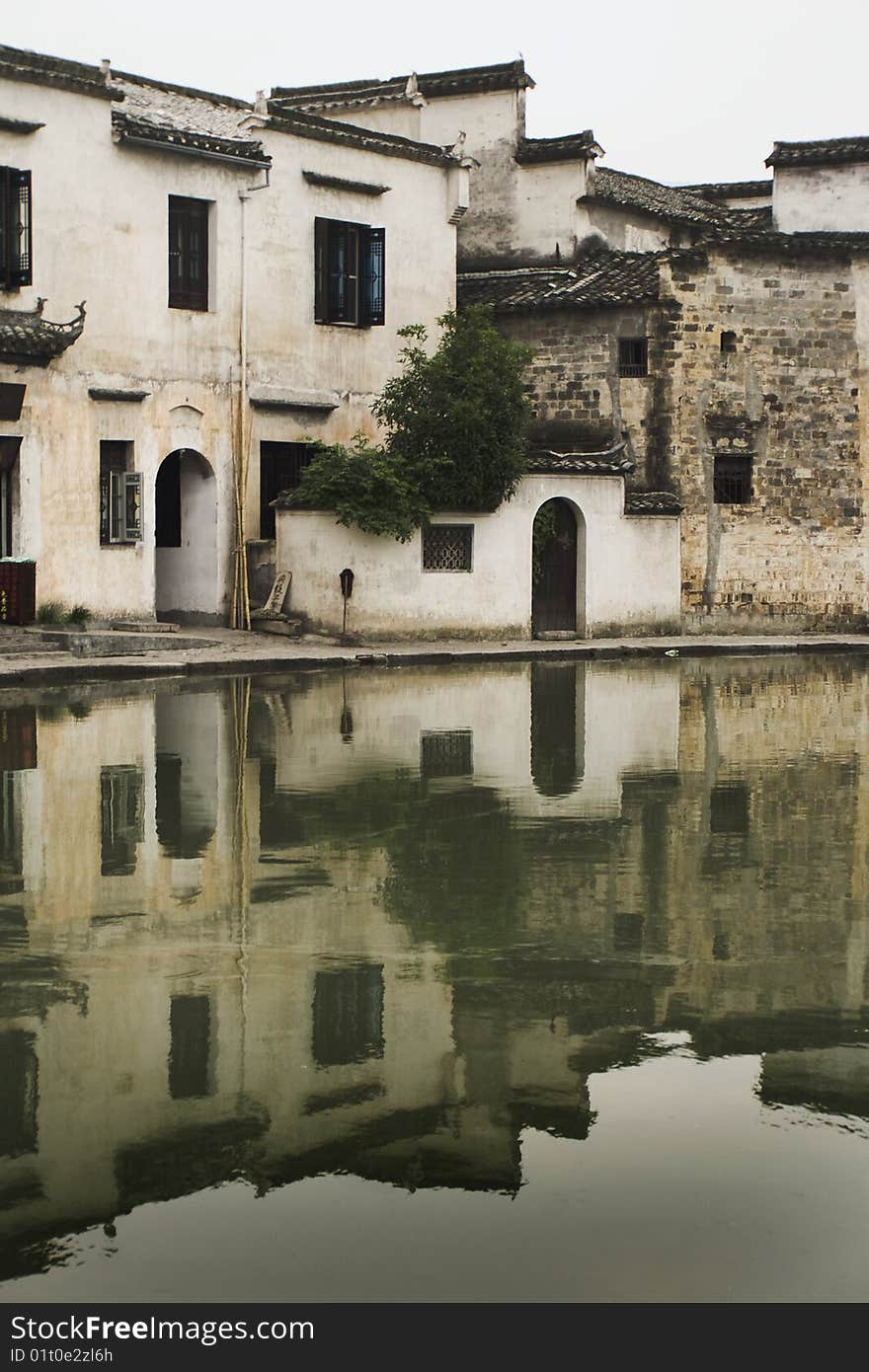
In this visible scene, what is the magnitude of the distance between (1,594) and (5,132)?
6149 millimetres

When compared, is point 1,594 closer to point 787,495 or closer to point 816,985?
point 787,495

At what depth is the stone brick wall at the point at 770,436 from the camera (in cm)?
3198

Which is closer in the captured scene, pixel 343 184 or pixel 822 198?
pixel 343 184

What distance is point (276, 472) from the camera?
29.0m

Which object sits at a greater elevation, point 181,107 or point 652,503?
point 181,107

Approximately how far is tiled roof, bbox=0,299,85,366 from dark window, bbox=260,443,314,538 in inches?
172

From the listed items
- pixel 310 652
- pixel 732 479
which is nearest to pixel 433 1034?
pixel 310 652

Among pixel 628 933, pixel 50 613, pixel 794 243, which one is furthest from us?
pixel 794 243

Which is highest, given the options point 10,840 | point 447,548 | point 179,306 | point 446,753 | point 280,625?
point 179,306

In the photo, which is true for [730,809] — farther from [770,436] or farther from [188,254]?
[770,436]

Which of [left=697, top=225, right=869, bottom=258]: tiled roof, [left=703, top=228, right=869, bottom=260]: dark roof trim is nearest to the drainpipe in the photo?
[left=703, top=228, right=869, bottom=260]: dark roof trim

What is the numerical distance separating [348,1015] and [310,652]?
714 inches

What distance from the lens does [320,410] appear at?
29.2m

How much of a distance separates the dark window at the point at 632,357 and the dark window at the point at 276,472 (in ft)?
20.2
